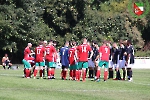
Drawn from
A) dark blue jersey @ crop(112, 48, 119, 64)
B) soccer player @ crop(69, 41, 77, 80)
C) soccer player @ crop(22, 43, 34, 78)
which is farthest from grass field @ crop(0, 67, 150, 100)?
dark blue jersey @ crop(112, 48, 119, 64)

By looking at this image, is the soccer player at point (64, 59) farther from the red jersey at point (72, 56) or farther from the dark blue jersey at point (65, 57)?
the red jersey at point (72, 56)

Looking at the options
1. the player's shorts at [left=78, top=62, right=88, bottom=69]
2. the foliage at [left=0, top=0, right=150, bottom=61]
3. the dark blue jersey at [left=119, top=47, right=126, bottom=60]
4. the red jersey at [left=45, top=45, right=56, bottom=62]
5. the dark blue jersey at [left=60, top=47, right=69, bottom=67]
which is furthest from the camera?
the foliage at [left=0, top=0, right=150, bottom=61]

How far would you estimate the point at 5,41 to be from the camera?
199 feet

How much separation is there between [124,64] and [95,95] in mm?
10159

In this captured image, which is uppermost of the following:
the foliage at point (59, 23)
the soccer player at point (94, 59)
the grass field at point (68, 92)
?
the foliage at point (59, 23)

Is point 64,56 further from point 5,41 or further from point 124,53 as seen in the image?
point 5,41

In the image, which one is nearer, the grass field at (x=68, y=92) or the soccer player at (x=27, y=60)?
the grass field at (x=68, y=92)

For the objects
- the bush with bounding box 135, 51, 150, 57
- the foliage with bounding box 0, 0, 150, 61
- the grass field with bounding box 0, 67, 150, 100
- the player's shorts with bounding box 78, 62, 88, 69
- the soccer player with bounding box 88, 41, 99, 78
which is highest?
the foliage with bounding box 0, 0, 150, 61

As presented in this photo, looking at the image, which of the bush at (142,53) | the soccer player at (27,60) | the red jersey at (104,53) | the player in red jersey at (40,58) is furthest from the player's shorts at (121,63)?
the bush at (142,53)

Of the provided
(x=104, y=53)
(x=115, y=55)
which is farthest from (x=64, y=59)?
(x=115, y=55)

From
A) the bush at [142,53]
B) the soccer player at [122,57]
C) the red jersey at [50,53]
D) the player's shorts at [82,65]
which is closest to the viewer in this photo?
the player's shorts at [82,65]

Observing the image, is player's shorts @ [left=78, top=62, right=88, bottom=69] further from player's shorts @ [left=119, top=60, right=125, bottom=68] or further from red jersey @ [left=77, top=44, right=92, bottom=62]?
player's shorts @ [left=119, top=60, right=125, bottom=68]

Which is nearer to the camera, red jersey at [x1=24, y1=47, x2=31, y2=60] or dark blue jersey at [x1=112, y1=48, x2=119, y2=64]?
red jersey at [x1=24, y1=47, x2=31, y2=60]

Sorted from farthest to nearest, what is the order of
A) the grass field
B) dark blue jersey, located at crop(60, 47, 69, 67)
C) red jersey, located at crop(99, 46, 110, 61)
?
1. dark blue jersey, located at crop(60, 47, 69, 67)
2. red jersey, located at crop(99, 46, 110, 61)
3. the grass field
